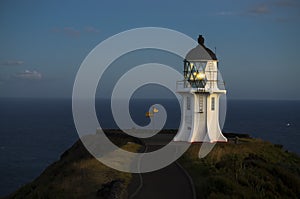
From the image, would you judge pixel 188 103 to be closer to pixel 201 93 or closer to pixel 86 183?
pixel 201 93

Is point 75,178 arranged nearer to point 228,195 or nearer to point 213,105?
point 228,195

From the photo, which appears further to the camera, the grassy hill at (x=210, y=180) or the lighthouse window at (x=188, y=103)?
the lighthouse window at (x=188, y=103)

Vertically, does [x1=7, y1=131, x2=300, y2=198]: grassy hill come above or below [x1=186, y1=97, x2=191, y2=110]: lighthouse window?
below

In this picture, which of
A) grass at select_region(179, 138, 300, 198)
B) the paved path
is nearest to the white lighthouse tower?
grass at select_region(179, 138, 300, 198)

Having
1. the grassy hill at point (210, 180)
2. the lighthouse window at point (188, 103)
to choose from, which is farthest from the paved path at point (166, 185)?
the lighthouse window at point (188, 103)

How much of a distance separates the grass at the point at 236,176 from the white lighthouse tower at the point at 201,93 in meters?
3.46

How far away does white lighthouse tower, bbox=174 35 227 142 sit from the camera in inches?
1043

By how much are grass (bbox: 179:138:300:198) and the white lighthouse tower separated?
11.4 feet

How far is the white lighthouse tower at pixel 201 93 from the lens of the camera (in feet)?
86.9

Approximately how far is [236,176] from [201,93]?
11352 mm

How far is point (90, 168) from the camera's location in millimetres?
18172

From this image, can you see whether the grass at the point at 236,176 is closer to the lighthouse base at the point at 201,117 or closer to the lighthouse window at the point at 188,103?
the lighthouse base at the point at 201,117

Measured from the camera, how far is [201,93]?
2636 cm

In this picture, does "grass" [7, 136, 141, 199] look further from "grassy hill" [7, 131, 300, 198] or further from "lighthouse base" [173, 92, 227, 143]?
"lighthouse base" [173, 92, 227, 143]
